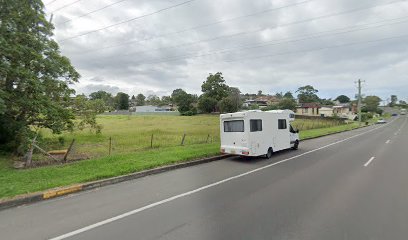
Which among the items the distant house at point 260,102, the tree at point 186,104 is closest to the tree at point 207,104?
the tree at point 186,104

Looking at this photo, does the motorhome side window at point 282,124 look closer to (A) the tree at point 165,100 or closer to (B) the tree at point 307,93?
(B) the tree at point 307,93

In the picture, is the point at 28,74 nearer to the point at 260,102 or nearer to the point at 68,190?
the point at 68,190

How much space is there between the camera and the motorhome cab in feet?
43.9

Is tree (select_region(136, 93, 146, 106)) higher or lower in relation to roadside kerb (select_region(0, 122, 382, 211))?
higher

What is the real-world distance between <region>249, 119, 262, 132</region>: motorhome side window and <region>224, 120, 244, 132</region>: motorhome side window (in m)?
0.45

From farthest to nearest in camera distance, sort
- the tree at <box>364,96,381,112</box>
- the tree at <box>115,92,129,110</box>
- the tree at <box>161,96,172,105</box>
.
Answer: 1. the tree at <box>161,96,172,105</box>
2. the tree at <box>115,92,129,110</box>
3. the tree at <box>364,96,381,112</box>

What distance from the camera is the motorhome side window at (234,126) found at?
13657 millimetres

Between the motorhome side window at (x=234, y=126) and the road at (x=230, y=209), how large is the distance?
3961 millimetres

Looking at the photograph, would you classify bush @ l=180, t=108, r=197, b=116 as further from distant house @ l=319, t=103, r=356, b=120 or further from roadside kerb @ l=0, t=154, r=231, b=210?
roadside kerb @ l=0, t=154, r=231, b=210

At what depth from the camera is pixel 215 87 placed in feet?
311

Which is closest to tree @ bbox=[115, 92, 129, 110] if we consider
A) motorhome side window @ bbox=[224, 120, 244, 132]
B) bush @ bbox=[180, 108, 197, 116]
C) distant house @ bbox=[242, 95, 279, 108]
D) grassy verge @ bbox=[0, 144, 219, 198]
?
distant house @ bbox=[242, 95, 279, 108]

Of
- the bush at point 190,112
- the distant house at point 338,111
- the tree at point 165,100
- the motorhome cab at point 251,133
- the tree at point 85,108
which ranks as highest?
the tree at point 165,100

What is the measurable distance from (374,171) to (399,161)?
10.4 feet

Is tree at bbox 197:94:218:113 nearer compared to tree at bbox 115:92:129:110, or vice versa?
tree at bbox 197:94:218:113
